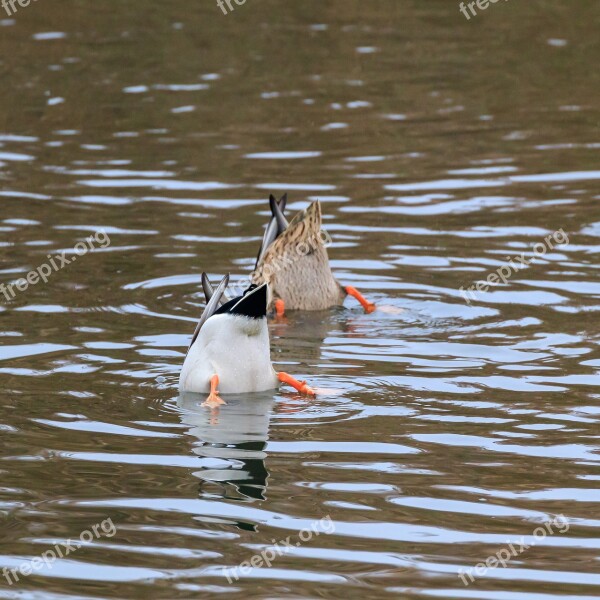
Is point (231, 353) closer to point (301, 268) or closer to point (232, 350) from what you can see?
point (232, 350)

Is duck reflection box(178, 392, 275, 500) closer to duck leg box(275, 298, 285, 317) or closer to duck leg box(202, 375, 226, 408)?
duck leg box(202, 375, 226, 408)

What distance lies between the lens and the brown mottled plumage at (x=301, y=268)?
37.7 feet

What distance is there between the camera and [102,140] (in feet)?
55.2

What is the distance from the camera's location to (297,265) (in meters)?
11.7

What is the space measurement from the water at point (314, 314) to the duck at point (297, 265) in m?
0.20

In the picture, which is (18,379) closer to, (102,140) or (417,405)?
(417,405)

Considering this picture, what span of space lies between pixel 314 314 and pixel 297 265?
416 millimetres

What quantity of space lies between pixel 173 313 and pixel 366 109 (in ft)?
24.8

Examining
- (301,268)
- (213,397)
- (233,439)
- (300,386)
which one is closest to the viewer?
(233,439)

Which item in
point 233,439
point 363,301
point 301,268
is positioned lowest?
point 233,439

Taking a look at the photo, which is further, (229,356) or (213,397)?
(229,356)

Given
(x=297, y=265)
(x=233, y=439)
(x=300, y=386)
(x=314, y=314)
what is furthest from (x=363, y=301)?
(x=233, y=439)

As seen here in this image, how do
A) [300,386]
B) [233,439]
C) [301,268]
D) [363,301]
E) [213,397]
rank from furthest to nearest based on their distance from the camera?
[301,268]
[363,301]
[300,386]
[213,397]
[233,439]

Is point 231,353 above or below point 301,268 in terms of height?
below
